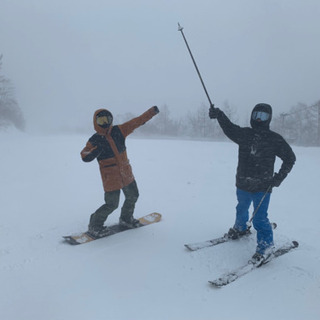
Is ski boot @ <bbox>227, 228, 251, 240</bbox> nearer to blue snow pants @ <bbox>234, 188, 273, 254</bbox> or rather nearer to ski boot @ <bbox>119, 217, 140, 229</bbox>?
blue snow pants @ <bbox>234, 188, 273, 254</bbox>

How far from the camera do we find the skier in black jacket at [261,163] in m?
4.49

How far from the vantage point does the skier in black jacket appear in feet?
14.7

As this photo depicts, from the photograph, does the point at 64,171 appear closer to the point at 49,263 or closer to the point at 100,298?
the point at 49,263

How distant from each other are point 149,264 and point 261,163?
229 cm

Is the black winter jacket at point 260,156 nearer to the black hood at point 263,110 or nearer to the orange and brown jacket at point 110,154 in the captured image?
the black hood at point 263,110

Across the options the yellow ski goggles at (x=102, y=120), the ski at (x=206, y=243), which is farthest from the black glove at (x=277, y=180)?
the yellow ski goggles at (x=102, y=120)

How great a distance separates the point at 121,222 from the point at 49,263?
5.56 ft

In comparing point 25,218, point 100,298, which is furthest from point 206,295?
point 25,218

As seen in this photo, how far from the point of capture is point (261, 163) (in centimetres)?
457

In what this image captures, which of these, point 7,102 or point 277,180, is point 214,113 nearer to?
point 277,180

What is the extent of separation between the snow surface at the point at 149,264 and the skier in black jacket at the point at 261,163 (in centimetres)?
51

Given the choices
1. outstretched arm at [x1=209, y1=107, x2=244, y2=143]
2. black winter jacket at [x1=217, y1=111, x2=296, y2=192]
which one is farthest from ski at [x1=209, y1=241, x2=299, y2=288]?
outstretched arm at [x1=209, y1=107, x2=244, y2=143]

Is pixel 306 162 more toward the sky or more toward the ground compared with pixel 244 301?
more toward the ground

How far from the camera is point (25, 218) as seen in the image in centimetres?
629
